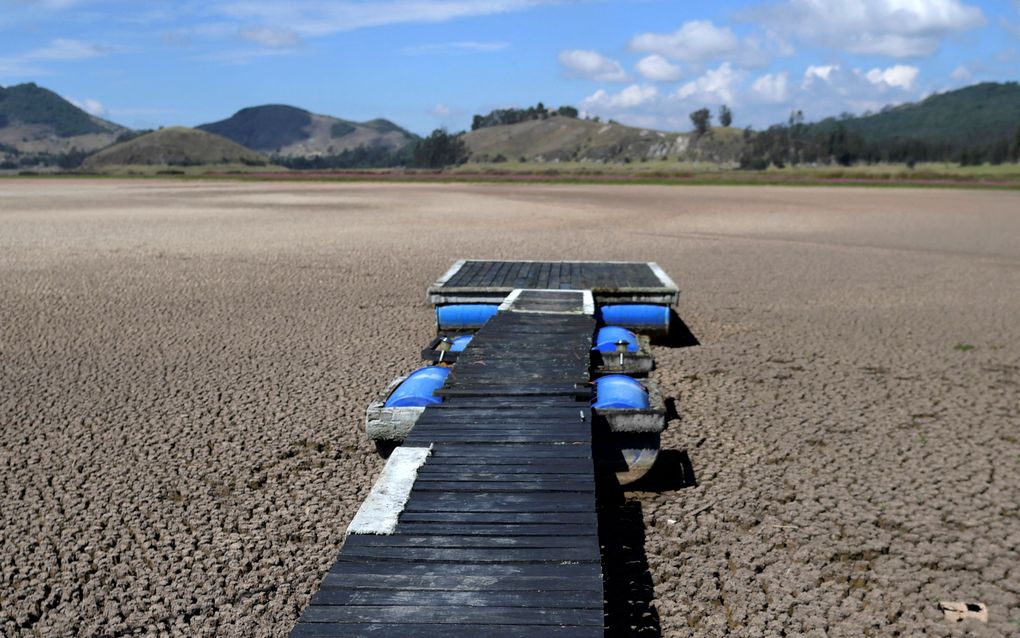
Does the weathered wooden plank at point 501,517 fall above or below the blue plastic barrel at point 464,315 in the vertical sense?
above

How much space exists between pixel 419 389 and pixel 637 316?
5622 mm

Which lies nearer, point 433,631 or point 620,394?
point 433,631

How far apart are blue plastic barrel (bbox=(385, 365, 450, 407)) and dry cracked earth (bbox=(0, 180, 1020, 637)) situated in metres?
0.77

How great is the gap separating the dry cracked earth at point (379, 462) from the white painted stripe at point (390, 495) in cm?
98

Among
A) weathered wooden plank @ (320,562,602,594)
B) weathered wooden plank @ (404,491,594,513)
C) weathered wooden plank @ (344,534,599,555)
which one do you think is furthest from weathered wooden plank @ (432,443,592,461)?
weathered wooden plank @ (320,562,602,594)

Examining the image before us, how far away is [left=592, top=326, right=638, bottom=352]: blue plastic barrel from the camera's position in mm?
9422

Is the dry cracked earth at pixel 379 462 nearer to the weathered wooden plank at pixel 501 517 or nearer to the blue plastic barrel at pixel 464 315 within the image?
the blue plastic barrel at pixel 464 315

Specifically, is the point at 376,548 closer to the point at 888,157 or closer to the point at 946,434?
the point at 946,434

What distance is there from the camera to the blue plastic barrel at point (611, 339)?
9.42 metres

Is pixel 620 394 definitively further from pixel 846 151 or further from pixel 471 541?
pixel 846 151

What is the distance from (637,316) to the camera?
1227cm

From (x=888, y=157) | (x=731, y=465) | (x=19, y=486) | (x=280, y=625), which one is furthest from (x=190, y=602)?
(x=888, y=157)

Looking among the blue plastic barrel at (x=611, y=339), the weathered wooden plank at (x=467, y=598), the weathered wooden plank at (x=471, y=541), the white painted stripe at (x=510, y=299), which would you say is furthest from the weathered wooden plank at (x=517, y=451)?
the white painted stripe at (x=510, y=299)

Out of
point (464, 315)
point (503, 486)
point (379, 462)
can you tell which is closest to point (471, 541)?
point (503, 486)
